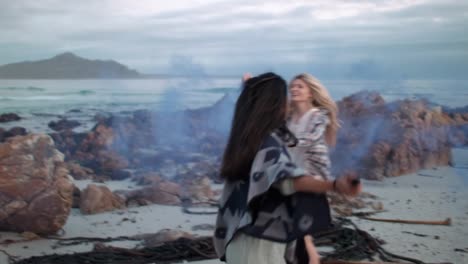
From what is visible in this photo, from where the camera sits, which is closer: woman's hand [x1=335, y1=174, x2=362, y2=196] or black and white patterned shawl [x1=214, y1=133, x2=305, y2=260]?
woman's hand [x1=335, y1=174, x2=362, y2=196]

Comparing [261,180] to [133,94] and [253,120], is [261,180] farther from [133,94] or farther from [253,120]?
[133,94]

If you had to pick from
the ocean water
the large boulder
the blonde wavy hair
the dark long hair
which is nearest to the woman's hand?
the dark long hair

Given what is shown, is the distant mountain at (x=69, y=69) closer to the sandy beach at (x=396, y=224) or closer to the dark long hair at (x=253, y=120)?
the sandy beach at (x=396, y=224)

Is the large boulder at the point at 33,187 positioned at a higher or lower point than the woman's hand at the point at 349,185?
lower

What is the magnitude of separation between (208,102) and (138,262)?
279 centimetres

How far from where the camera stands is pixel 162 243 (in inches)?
169

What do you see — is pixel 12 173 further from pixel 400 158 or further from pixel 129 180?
pixel 400 158

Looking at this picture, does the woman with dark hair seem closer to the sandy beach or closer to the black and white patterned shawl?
the black and white patterned shawl

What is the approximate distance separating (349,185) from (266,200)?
329mm

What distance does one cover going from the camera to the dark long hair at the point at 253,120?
6.79 ft

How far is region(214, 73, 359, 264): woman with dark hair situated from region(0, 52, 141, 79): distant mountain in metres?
4.01

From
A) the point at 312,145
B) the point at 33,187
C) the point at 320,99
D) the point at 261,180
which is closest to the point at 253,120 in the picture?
the point at 261,180

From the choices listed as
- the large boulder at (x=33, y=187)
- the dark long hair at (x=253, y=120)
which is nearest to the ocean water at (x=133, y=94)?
the large boulder at (x=33, y=187)

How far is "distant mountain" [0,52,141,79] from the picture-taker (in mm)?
6004
